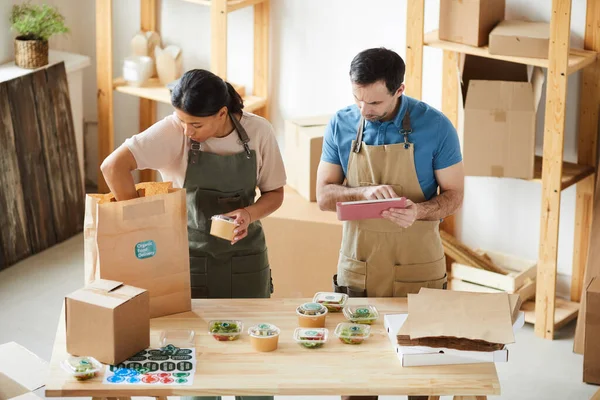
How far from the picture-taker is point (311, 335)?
9.79 feet

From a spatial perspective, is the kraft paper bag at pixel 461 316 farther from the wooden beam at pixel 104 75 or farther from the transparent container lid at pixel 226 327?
the wooden beam at pixel 104 75

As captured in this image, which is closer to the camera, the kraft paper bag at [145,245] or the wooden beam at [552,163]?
the kraft paper bag at [145,245]

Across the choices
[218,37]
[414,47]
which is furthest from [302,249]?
[218,37]

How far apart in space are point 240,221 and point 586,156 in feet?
7.73

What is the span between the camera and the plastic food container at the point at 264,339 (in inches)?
115

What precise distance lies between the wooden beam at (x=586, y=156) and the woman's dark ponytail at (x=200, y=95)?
218 centimetres

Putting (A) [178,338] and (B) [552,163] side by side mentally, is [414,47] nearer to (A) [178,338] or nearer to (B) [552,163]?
(B) [552,163]

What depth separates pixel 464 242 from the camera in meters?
5.54

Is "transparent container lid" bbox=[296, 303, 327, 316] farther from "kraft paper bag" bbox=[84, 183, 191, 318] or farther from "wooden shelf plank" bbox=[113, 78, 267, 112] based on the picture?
"wooden shelf plank" bbox=[113, 78, 267, 112]

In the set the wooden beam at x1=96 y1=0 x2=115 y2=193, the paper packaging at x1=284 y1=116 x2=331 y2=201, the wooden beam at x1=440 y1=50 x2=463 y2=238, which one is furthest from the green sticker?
the wooden beam at x1=96 y1=0 x2=115 y2=193

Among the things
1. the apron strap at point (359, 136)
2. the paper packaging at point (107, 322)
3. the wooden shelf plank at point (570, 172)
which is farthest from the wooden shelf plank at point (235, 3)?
the paper packaging at point (107, 322)

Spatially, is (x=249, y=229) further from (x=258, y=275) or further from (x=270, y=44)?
(x=270, y=44)

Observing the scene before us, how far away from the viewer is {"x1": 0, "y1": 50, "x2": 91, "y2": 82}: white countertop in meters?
5.61

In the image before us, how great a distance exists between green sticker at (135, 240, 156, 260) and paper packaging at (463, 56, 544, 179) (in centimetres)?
220
